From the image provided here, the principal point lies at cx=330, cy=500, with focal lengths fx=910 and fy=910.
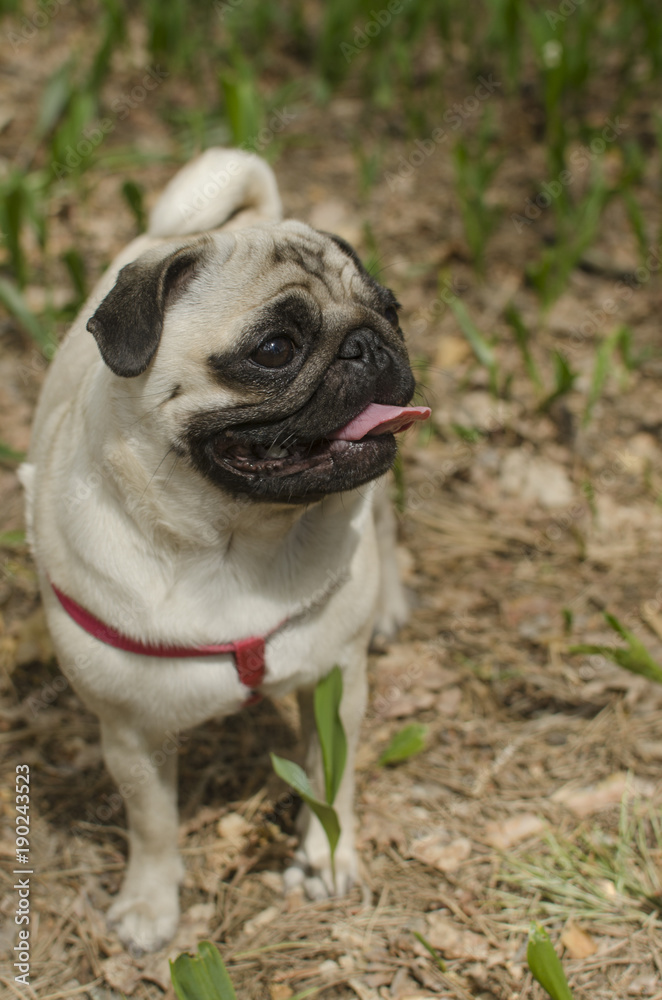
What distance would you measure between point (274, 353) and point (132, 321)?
323mm

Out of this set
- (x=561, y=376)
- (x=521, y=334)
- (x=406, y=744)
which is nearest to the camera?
(x=406, y=744)

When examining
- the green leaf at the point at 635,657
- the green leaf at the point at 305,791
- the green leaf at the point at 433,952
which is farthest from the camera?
the green leaf at the point at 635,657

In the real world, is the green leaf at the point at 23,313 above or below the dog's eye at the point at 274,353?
below

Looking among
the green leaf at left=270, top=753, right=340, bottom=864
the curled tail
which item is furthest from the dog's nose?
the green leaf at left=270, top=753, right=340, bottom=864

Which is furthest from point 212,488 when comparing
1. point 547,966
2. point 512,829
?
point 512,829

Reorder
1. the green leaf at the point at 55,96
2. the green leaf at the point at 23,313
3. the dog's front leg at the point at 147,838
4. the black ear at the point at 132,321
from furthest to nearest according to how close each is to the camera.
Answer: the green leaf at the point at 55,96
the green leaf at the point at 23,313
the dog's front leg at the point at 147,838
the black ear at the point at 132,321

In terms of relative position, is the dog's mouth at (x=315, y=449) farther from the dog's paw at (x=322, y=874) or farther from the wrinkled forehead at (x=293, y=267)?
the dog's paw at (x=322, y=874)

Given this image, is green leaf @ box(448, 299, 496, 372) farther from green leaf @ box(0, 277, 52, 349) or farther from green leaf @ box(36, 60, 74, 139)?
green leaf @ box(36, 60, 74, 139)

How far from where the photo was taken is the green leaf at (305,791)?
2.26m

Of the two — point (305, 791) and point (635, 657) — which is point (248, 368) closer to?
point (305, 791)

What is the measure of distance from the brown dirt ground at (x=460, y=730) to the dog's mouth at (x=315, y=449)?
1436 mm

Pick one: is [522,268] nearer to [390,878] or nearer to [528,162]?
[528,162]

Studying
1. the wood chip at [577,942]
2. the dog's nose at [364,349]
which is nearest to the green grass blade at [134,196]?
the dog's nose at [364,349]

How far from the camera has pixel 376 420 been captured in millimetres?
2150
